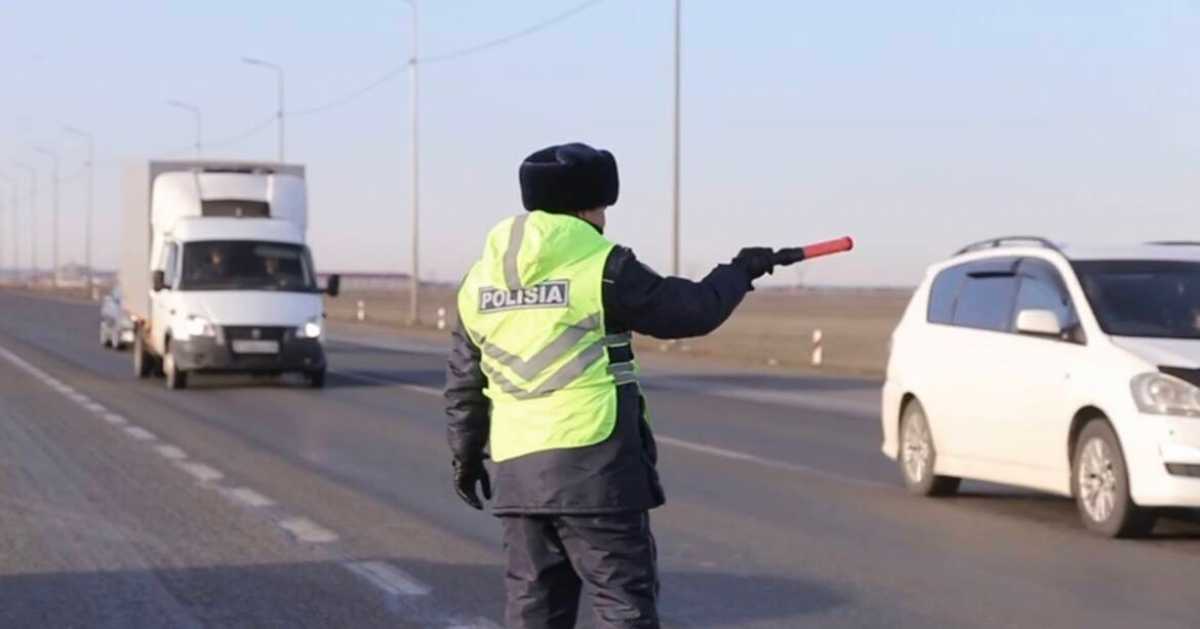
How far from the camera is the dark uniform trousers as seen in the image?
5301 millimetres

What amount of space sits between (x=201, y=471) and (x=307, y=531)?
12.9 feet

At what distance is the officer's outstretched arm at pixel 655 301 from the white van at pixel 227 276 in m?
22.0

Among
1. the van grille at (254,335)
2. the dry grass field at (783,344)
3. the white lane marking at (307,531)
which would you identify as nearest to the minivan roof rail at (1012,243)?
the white lane marking at (307,531)

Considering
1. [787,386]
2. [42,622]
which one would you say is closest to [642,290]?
[42,622]

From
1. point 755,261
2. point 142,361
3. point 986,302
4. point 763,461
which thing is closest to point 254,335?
point 142,361

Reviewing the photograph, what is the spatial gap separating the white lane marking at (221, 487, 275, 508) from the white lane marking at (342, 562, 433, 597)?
2.96 metres

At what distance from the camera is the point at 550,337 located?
5344mm

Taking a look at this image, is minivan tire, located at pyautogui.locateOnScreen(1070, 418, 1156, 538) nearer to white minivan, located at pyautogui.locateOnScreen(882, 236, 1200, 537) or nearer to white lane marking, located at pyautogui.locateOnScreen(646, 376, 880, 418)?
white minivan, located at pyautogui.locateOnScreen(882, 236, 1200, 537)

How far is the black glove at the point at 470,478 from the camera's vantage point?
5719 millimetres

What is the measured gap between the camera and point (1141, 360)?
11852mm

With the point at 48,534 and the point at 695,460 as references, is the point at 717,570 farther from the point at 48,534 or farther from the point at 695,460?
the point at 695,460

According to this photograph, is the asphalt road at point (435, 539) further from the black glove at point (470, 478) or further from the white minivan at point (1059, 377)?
the black glove at point (470, 478)

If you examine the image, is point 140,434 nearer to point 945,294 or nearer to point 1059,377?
point 945,294

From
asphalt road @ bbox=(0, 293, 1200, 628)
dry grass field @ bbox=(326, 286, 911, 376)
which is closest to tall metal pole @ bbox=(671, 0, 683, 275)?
dry grass field @ bbox=(326, 286, 911, 376)
